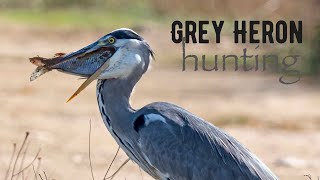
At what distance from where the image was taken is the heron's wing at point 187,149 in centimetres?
740

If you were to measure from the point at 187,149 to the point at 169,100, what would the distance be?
27.0 ft

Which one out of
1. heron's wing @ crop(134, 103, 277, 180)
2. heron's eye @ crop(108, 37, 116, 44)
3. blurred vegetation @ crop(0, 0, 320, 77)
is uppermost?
heron's eye @ crop(108, 37, 116, 44)

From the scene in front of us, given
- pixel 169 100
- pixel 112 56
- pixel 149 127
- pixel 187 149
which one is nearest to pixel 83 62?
pixel 112 56

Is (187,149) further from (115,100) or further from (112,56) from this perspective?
(112,56)

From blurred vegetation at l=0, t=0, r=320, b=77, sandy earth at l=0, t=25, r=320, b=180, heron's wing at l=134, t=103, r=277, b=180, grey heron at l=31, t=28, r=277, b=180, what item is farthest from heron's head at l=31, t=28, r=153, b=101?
blurred vegetation at l=0, t=0, r=320, b=77

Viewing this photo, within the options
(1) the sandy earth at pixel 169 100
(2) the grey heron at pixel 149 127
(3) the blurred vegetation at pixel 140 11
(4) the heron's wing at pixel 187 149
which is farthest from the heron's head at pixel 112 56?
(3) the blurred vegetation at pixel 140 11

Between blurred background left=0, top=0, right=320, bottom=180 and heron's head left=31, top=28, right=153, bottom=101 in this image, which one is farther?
blurred background left=0, top=0, right=320, bottom=180

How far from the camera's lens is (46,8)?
23.8m

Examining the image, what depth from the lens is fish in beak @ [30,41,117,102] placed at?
7.54m

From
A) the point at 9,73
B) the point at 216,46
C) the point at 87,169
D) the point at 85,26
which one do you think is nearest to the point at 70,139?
the point at 87,169

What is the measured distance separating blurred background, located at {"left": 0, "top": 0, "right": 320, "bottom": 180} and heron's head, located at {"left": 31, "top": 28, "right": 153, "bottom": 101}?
2.94m

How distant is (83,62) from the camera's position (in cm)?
762

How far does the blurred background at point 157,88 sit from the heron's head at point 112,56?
294cm

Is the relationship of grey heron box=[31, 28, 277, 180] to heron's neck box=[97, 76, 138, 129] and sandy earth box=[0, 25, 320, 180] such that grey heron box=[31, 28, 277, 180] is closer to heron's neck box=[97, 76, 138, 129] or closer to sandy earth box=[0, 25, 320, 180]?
heron's neck box=[97, 76, 138, 129]
